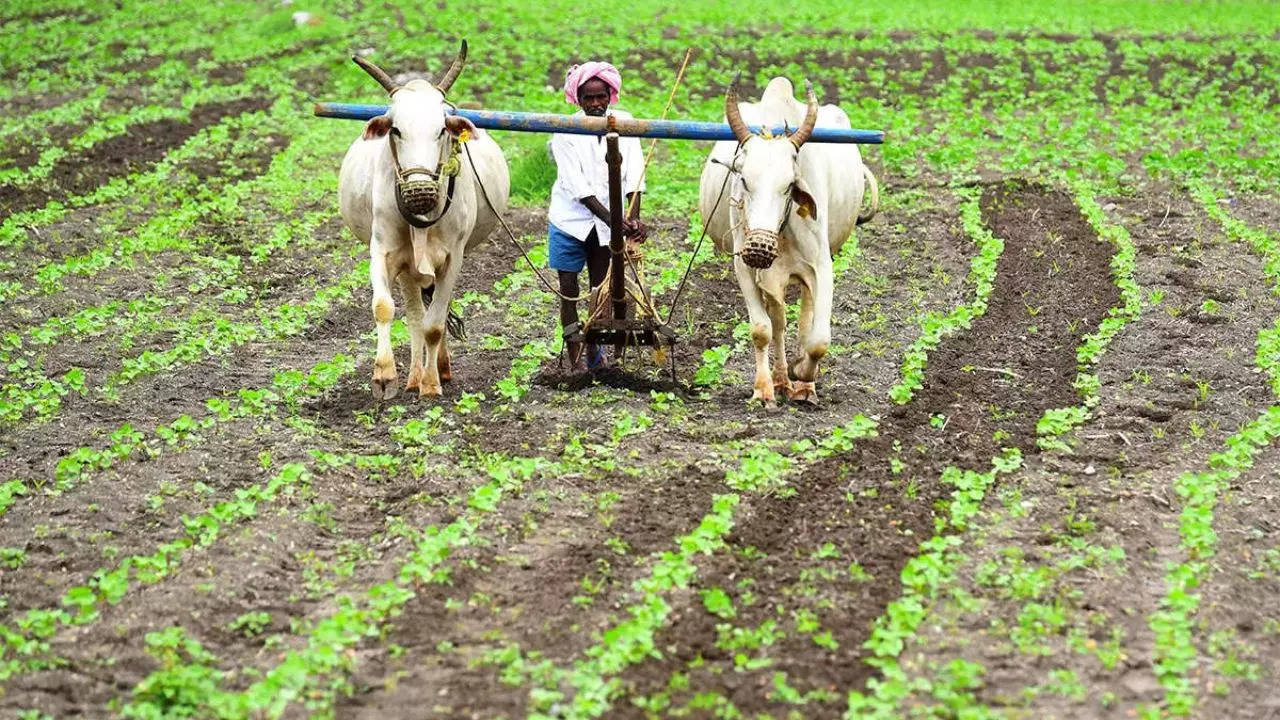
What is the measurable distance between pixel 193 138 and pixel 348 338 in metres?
7.93

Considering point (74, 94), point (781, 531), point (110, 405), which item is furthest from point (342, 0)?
point (781, 531)

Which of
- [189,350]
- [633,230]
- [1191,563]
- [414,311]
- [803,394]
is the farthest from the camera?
[189,350]

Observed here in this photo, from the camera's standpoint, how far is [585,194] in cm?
978

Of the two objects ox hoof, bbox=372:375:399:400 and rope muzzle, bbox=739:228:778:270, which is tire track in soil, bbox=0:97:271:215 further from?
rope muzzle, bbox=739:228:778:270

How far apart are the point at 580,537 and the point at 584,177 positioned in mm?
3081

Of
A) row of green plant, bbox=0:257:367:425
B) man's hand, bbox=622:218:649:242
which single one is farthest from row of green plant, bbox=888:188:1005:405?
row of green plant, bbox=0:257:367:425

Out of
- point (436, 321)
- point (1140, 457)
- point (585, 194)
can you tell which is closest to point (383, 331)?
point (436, 321)

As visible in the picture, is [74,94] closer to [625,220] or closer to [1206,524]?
[625,220]

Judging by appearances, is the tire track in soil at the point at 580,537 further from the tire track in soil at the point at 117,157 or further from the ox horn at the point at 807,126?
the tire track in soil at the point at 117,157

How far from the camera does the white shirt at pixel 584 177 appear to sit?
9828 millimetres

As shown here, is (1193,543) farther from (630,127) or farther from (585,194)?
(585,194)

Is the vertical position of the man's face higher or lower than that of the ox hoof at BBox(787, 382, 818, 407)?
higher

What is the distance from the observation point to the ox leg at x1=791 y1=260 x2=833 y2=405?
933cm

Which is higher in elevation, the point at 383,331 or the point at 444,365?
the point at 383,331
